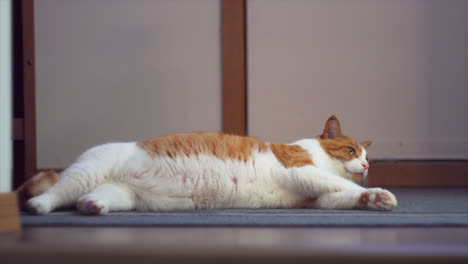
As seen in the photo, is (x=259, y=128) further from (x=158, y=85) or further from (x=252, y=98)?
(x=158, y=85)

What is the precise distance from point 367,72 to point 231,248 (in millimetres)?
1724

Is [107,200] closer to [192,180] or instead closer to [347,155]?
[192,180]

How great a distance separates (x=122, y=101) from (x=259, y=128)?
68 centimetres

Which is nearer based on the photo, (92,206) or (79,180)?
(92,206)

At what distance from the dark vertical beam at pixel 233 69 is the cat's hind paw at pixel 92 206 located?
113cm

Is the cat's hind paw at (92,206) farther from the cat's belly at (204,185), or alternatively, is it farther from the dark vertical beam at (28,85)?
the dark vertical beam at (28,85)

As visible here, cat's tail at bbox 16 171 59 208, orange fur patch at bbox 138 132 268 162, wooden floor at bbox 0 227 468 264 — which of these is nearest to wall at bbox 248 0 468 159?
orange fur patch at bbox 138 132 268 162

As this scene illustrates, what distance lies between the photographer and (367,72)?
2389 mm

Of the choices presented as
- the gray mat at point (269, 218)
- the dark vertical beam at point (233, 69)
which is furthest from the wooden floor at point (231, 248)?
the dark vertical beam at point (233, 69)

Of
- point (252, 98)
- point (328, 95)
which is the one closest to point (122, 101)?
point (252, 98)

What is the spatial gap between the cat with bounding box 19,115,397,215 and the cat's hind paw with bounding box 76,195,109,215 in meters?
0.05

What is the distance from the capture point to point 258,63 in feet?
7.76

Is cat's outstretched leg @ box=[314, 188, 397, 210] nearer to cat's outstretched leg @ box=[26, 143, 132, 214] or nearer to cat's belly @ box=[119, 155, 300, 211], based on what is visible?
cat's belly @ box=[119, 155, 300, 211]

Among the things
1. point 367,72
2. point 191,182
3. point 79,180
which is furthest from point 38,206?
point 367,72
